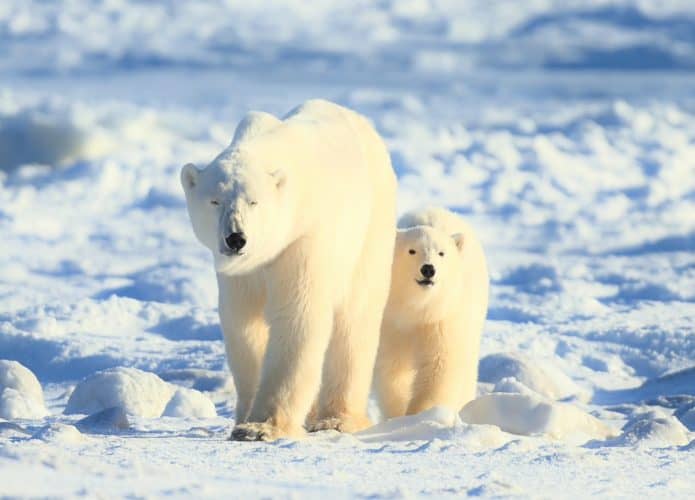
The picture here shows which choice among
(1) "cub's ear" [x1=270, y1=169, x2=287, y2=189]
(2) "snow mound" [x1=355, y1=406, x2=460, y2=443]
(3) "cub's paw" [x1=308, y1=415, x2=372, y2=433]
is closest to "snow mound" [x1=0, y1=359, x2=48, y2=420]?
(3) "cub's paw" [x1=308, y1=415, x2=372, y2=433]

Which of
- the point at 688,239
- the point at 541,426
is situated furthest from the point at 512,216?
the point at 541,426

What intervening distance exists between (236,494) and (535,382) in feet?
17.2

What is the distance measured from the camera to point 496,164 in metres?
20.5

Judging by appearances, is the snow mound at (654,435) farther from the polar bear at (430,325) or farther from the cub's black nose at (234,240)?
the cub's black nose at (234,240)

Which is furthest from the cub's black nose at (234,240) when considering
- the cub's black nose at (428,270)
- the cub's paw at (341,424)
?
the cub's black nose at (428,270)

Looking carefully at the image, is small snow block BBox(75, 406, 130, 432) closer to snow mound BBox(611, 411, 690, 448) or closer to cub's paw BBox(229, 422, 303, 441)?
cub's paw BBox(229, 422, 303, 441)

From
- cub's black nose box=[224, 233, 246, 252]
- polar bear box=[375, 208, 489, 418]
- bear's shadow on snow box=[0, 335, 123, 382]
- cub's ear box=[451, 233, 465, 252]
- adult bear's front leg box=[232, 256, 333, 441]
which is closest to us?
cub's black nose box=[224, 233, 246, 252]

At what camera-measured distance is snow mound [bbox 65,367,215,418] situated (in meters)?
7.16

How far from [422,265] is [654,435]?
152cm

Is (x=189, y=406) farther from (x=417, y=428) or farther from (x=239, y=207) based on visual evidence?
Result: (x=239, y=207)

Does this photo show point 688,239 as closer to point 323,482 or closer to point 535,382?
point 535,382

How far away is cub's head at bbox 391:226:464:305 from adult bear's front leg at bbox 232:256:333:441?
1460 mm

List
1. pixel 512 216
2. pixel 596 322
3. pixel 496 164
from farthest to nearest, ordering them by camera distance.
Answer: pixel 496 164, pixel 512 216, pixel 596 322

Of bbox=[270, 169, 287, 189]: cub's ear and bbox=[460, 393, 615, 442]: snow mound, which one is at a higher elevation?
bbox=[270, 169, 287, 189]: cub's ear
